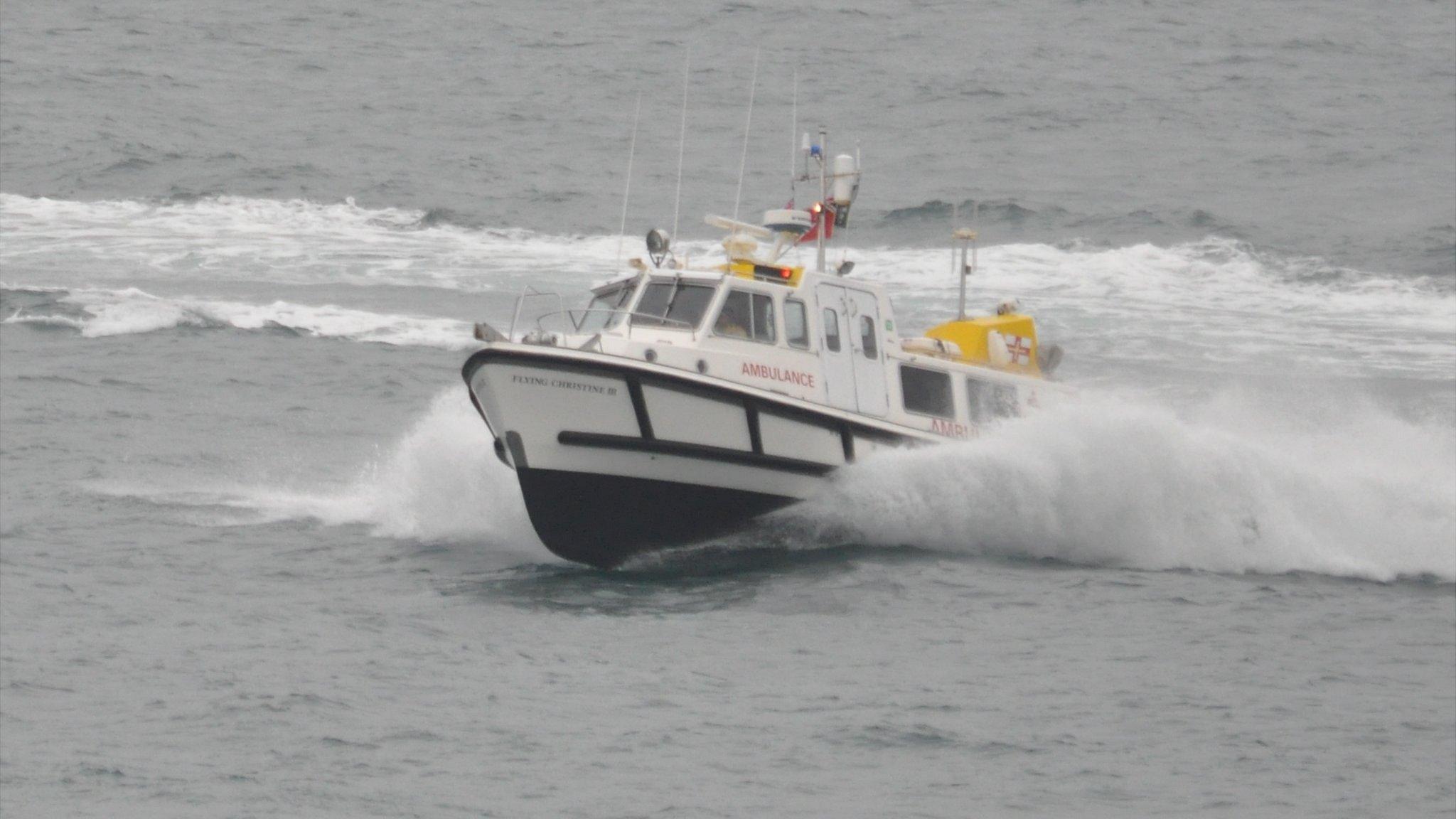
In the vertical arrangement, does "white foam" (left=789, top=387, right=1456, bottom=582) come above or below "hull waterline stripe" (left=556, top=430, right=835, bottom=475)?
below

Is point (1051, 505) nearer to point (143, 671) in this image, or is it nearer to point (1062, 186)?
point (143, 671)

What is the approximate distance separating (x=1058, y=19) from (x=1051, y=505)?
1353 inches

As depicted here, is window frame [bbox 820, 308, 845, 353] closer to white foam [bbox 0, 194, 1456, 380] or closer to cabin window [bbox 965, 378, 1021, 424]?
cabin window [bbox 965, 378, 1021, 424]

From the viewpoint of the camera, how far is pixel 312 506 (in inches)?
720

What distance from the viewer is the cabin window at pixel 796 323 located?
54.5 ft

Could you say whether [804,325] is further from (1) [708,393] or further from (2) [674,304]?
(1) [708,393]

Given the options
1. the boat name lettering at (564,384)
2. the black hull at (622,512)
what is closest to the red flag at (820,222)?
the black hull at (622,512)

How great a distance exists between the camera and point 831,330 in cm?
1691

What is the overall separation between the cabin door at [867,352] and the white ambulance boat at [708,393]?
19 millimetres

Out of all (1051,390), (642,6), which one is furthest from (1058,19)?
(1051,390)

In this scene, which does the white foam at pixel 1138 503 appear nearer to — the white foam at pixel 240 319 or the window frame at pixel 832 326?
the window frame at pixel 832 326

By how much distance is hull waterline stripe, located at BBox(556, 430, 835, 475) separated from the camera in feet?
51.1

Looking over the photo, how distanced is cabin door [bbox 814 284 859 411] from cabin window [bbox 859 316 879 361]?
0.52ft

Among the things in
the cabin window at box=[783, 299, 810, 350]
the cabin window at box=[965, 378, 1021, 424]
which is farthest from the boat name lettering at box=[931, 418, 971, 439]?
the cabin window at box=[783, 299, 810, 350]
